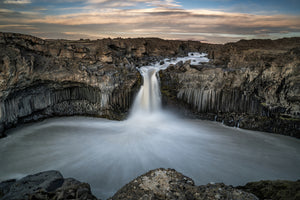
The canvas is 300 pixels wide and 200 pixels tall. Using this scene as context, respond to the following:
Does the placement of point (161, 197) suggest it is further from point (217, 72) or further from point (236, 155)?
point (217, 72)

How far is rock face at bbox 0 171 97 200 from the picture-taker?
4900 mm

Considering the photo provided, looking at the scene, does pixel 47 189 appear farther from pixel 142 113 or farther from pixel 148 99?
pixel 148 99

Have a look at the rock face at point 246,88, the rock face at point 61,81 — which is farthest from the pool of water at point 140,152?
the rock face at point 61,81

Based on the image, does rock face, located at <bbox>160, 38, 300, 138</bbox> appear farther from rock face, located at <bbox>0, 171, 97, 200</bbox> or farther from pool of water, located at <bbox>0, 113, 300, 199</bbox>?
rock face, located at <bbox>0, 171, 97, 200</bbox>

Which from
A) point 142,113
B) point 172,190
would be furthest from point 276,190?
point 142,113

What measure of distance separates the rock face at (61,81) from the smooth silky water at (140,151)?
0.95 meters

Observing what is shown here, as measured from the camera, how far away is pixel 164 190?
4.31m

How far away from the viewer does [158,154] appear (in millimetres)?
9102

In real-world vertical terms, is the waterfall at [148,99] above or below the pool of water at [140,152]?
above

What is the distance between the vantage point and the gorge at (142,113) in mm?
8219

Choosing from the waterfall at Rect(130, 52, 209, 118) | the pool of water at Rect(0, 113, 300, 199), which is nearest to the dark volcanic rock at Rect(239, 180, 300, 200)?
the pool of water at Rect(0, 113, 300, 199)

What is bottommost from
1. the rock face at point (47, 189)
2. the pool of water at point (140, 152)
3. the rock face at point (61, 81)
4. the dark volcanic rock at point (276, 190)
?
the pool of water at point (140, 152)

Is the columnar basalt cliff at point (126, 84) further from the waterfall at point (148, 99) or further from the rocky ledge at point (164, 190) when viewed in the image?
the rocky ledge at point (164, 190)

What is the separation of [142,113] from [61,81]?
5948 mm
